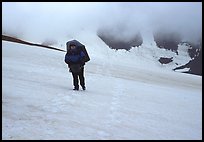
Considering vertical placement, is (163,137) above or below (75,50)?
below

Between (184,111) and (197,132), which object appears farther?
(184,111)

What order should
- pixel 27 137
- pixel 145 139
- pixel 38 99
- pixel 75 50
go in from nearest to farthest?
pixel 27 137 < pixel 145 139 < pixel 38 99 < pixel 75 50

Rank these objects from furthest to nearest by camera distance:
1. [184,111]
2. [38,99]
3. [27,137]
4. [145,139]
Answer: [184,111] < [38,99] < [145,139] < [27,137]

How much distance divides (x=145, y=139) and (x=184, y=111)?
→ 382 centimetres

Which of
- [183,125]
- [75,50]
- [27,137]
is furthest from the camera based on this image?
[75,50]

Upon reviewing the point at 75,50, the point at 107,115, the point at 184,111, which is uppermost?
the point at 75,50

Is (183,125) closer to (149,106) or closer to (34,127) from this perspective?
(149,106)

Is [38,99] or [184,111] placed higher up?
[38,99]

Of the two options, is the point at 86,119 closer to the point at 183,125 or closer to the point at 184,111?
the point at 183,125

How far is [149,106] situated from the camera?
9.05 meters

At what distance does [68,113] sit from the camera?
6.84m

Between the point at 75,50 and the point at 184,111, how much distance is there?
3.86m

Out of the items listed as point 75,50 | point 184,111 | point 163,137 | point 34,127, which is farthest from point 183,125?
point 75,50

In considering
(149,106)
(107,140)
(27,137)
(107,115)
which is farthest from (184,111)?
(27,137)
